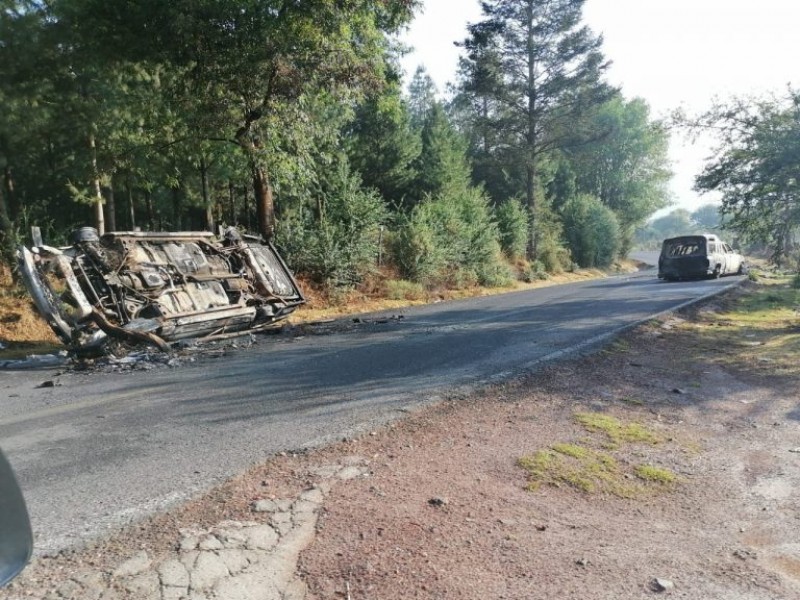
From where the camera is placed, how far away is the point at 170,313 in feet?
32.9

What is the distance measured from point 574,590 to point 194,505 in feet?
7.52

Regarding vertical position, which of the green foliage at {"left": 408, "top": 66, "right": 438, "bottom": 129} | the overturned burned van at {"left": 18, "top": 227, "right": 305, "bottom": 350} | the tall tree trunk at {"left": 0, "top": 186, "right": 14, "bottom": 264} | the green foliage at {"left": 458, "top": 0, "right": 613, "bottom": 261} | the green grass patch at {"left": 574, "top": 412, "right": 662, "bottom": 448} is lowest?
the green grass patch at {"left": 574, "top": 412, "right": 662, "bottom": 448}

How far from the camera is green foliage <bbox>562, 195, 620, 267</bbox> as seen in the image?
39281mm

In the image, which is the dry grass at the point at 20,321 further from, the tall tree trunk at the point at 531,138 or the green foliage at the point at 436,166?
the tall tree trunk at the point at 531,138

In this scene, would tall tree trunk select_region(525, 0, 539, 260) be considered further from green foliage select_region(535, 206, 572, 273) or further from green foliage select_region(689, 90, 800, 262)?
green foliage select_region(689, 90, 800, 262)

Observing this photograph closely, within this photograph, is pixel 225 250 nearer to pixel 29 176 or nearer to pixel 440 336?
pixel 440 336

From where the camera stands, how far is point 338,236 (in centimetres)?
1809

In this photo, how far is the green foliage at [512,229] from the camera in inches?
1206

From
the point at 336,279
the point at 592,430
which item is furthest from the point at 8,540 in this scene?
the point at 336,279

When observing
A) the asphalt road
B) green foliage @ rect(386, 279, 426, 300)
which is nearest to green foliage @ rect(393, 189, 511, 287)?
green foliage @ rect(386, 279, 426, 300)

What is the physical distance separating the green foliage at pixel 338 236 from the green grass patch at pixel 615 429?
12.2 meters

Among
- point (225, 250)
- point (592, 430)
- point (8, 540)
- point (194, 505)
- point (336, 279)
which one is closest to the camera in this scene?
point (8, 540)

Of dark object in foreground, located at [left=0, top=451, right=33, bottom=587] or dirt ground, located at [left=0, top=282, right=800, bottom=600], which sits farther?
dirt ground, located at [left=0, top=282, right=800, bottom=600]

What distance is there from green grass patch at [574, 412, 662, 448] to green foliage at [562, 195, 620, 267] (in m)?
35.0
